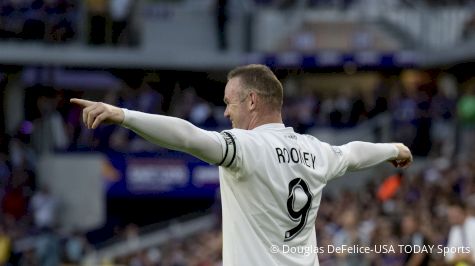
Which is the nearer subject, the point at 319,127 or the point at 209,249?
the point at 209,249

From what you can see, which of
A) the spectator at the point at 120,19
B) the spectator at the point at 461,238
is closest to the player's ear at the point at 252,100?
the spectator at the point at 461,238

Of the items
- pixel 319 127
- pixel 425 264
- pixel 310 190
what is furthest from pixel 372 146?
pixel 319 127

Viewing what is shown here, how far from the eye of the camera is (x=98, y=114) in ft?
14.7

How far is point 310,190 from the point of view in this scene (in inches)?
210

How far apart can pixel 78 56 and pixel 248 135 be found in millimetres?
21473

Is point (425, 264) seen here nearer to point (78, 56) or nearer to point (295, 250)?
point (295, 250)

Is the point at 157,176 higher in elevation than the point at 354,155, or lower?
lower

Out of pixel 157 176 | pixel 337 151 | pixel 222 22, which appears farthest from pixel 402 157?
pixel 222 22

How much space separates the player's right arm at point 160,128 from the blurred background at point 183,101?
11.0 m

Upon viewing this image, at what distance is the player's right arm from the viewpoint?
4496 millimetres

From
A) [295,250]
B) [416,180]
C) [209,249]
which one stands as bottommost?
[209,249]

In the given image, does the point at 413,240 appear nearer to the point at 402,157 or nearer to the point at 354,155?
the point at 402,157

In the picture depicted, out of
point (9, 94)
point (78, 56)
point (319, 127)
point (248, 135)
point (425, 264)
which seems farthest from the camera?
point (9, 94)

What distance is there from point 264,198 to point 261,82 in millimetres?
527
